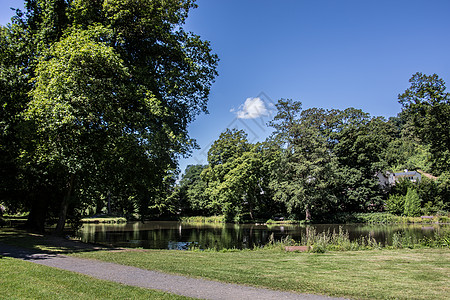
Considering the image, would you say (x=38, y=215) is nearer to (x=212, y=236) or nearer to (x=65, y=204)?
(x=65, y=204)

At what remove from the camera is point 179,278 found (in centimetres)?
806

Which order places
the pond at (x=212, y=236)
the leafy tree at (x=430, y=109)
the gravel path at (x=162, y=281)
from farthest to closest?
the leafy tree at (x=430, y=109) < the pond at (x=212, y=236) < the gravel path at (x=162, y=281)

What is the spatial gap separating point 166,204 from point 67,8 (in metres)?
51.0

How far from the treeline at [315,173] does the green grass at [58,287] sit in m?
35.7

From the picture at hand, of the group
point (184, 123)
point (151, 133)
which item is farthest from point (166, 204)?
point (151, 133)

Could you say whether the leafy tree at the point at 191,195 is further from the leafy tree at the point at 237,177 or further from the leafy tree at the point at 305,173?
the leafy tree at the point at 305,173

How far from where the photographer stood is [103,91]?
1598cm

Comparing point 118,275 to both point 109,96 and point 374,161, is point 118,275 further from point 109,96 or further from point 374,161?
point 374,161

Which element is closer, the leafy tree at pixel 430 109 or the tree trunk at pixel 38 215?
the tree trunk at pixel 38 215

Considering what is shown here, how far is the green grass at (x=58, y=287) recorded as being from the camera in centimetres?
608

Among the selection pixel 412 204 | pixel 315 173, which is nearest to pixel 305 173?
pixel 315 173

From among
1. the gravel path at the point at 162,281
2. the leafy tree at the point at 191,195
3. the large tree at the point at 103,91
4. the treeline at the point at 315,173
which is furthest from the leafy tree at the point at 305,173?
the gravel path at the point at 162,281

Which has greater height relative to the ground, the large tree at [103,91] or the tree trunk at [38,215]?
the large tree at [103,91]

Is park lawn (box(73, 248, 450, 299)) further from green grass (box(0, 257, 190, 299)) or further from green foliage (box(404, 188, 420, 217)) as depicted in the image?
green foliage (box(404, 188, 420, 217))
